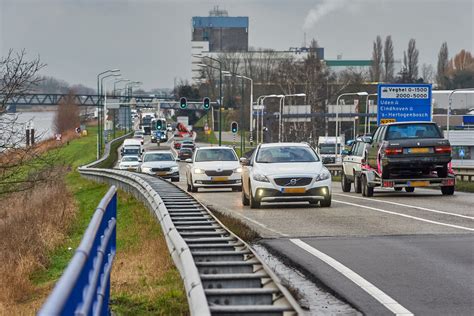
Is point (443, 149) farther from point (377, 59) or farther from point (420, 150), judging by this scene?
point (377, 59)

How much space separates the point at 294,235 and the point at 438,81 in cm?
15687

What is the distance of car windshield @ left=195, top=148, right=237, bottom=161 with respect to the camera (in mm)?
34688

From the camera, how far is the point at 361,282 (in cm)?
1058

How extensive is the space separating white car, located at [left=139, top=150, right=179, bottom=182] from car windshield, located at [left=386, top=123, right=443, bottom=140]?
2147 cm

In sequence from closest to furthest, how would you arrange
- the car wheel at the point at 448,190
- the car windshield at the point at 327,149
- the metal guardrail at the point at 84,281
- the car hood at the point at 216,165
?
the metal guardrail at the point at 84,281, the car wheel at the point at 448,190, the car hood at the point at 216,165, the car windshield at the point at 327,149

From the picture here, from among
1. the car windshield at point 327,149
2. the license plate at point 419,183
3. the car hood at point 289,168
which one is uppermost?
the car hood at point 289,168

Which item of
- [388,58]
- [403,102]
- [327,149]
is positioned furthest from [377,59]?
[403,102]

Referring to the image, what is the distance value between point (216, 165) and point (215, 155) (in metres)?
1.36

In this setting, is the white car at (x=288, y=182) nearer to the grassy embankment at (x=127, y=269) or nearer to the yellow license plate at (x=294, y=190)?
the yellow license plate at (x=294, y=190)

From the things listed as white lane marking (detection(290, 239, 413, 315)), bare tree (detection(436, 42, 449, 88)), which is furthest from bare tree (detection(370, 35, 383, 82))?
white lane marking (detection(290, 239, 413, 315))

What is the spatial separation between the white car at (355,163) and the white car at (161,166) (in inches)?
615

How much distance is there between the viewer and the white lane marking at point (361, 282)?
891 centimetres

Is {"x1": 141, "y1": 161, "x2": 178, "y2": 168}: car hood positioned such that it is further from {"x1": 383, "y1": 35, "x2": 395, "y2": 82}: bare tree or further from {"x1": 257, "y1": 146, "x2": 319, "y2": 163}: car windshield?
{"x1": 383, "y1": 35, "x2": 395, "y2": 82}: bare tree

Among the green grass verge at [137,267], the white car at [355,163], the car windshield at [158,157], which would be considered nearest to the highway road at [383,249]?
the green grass verge at [137,267]
